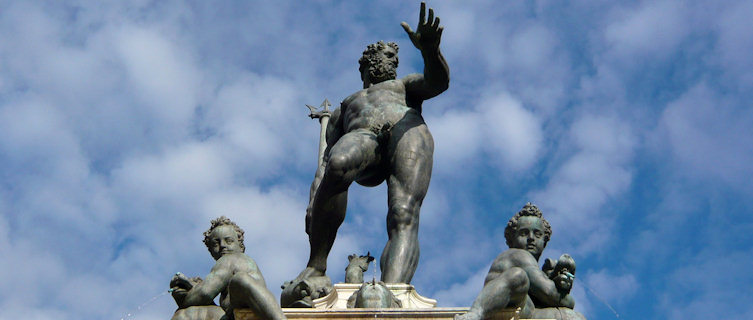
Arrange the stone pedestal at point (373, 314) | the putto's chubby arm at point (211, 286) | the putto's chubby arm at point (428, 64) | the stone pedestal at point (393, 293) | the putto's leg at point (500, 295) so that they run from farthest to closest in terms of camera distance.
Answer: the putto's chubby arm at point (428, 64)
the putto's chubby arm at point (211, 286)
the stone pedestal at point (393, 293)
the stone pedestal at point (373, 314)
the putto's leg at point (500, 295)

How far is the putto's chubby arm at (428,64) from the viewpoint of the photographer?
43.9 ft

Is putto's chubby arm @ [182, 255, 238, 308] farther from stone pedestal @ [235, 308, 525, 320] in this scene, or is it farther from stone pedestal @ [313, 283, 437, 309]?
stone pedestal @ [235, 308, 525, 320]

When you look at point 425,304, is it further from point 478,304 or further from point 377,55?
point 377,55

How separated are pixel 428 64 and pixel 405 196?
1.82 meters

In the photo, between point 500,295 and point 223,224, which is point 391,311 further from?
point 223,224

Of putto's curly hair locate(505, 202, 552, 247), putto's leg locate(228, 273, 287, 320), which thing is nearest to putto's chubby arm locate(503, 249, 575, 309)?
putto's curly hair locate(505, 202, 552, 247)

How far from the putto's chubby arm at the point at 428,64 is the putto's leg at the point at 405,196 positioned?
59 cm

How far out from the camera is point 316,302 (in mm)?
12062

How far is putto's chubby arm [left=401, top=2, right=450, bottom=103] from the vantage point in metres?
13.4

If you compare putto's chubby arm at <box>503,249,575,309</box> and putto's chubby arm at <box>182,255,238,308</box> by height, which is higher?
putto's chubby arm at <box>182,255,238,308</box>

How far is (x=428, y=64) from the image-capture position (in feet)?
45.4

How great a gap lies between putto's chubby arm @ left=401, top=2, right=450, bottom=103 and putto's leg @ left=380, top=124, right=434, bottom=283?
587 millimetres

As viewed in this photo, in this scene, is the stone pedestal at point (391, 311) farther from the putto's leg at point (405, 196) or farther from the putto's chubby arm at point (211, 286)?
the putto's chubby arm at point (211, 286)

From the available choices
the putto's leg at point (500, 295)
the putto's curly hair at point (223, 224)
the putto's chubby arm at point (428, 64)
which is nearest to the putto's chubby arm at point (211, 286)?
the putto's curly hair at point (223, 224)
